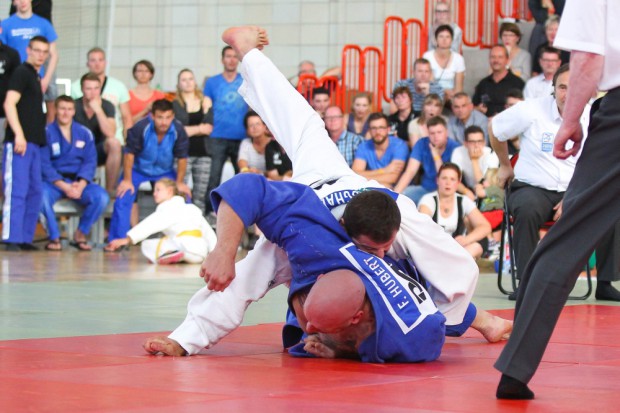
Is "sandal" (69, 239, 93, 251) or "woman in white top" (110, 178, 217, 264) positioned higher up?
"woman in white top" (110, 178, 217, 264)

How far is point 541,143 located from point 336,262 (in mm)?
3805

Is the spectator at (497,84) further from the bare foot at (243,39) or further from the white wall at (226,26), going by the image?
the bare foot at (243,39)

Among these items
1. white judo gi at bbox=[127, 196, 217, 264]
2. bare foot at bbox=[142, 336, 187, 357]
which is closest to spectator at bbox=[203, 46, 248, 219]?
white judo gi at bbox=[127, 196, 217, 264]

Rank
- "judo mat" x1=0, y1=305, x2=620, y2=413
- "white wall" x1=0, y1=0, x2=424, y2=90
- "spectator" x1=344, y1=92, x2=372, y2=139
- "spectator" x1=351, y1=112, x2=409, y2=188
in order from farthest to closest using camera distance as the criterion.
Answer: "white wall" x1=0, y1=0, x2=424, y2=90, "spectator" x1=344, y1=92, x2=372, y2=139, "spectator" x1=351, y1=112, x2=409, y2=188, "judo mat" x1=0, y1=305, x2=620, y2=413

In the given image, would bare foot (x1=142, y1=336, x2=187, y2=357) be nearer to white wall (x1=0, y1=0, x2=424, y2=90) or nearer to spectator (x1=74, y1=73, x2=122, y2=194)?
spectator (x1=74, y1=73, x2=122, y2=194)

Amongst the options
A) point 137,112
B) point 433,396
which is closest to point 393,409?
point 433,396

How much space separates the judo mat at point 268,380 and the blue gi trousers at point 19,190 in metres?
7.83

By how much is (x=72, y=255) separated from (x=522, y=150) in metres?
5.51

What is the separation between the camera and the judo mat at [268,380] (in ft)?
9.04

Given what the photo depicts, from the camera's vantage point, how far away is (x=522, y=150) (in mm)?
7246

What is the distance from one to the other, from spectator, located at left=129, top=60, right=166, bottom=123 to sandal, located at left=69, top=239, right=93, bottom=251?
6.34ft

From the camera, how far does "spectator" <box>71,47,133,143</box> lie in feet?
44.1

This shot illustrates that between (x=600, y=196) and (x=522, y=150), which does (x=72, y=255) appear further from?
(x=600, y=196)

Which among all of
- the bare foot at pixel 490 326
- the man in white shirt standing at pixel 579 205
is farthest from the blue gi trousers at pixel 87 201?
the man in white shirt standing at pixel 579 205
